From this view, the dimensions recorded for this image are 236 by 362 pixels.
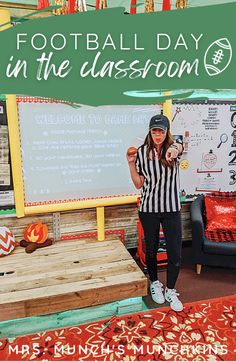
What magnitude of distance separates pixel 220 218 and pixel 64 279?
5.86 feet

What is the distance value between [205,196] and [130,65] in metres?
1.69

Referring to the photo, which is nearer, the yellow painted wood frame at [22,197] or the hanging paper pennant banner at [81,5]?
the hanging paper pennant banner at [81,5]

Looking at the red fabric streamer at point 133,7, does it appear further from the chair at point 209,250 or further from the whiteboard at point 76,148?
the chair at point 209,250

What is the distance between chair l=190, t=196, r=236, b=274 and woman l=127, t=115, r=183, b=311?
21.5 inches

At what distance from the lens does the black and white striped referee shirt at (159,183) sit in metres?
2.28

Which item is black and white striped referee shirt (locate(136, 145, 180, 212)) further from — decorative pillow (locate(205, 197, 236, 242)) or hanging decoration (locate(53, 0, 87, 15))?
hanging decoration (locate(53, 0, 87, 15))

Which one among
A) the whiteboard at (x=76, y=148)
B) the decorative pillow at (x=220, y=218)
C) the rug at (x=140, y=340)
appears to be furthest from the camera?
the decorative pillow at (x=220, y=218)

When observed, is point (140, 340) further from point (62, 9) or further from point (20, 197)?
point (62, 9)

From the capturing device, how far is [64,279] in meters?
2.44

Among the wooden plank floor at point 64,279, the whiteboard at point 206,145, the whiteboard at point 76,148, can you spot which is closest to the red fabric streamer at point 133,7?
the whiteboard at point 76,148

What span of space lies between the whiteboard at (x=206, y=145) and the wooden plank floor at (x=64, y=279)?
50.8 inches

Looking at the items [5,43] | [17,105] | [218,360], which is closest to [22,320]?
[218,360]

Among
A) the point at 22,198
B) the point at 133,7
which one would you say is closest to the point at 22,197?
the point at 22,198

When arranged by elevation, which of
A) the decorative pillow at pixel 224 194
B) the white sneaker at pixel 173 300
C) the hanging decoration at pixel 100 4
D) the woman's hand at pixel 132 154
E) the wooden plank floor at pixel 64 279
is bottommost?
the white sneaker at pixel 173 300
